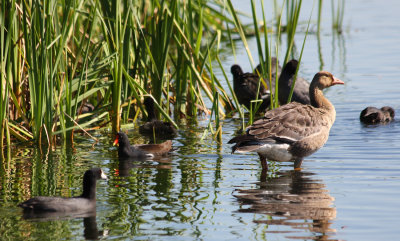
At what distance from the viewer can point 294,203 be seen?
8.27m

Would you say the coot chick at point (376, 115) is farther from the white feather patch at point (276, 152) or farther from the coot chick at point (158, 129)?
the white feather patch at point (276, 152)

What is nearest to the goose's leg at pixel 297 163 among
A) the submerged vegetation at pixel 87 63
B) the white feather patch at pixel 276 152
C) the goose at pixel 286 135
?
the goose at pixel 286 135

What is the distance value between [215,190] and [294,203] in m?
1.06

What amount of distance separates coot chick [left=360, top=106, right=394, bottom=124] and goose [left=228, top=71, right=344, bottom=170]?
10.1 feet

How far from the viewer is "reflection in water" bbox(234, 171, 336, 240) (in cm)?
737

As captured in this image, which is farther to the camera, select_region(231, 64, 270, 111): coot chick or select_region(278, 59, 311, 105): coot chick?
select_region(231, 64, 270, 111): coot chick

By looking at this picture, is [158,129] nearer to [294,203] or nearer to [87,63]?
[87,63]

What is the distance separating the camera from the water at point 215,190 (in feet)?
23.8

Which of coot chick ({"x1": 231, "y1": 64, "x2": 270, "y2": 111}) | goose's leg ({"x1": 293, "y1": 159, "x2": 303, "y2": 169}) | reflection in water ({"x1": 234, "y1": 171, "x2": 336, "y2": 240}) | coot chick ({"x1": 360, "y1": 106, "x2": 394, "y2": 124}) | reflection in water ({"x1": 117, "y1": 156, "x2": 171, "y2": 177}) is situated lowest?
reflection in water ({"x1": 234, "y1": 171, "x2": 336, "y2": 240})

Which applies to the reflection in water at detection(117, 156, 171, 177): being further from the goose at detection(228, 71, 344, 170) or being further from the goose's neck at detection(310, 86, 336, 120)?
the goose's neck at detection(310, 86, 336, 120)

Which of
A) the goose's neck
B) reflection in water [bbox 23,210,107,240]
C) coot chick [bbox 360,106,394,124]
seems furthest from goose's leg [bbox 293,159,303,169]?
coot chick [bbox 360,106,394,124]

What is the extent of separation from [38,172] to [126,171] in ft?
3.79

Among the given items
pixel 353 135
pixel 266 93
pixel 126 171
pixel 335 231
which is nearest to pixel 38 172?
pixel 126 171

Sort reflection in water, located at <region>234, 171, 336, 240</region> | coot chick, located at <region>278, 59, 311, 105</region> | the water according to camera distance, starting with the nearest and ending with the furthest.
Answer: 1. the water
2. reflection in water, located at <region>234, 171, 336, 240</region>
3. coot chick, located at <region>278, 59, 311, 105</region>
